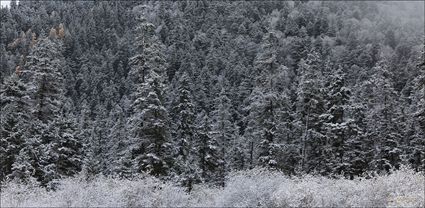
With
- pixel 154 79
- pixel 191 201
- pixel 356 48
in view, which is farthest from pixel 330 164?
pixel 356 48

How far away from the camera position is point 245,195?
580 inches

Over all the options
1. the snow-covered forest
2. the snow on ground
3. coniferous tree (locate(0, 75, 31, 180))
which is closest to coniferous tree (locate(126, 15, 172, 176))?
the snow-covered forest

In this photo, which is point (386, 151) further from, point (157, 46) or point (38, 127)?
point (38, 127)

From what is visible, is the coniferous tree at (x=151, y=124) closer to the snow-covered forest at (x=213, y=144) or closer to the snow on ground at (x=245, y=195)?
the snow-covered forest at (x=213, y=144)

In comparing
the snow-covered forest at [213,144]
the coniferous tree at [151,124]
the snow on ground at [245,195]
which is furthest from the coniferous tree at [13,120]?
the snow on ground at [245,195]

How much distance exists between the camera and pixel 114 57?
Answer: 7392 inches

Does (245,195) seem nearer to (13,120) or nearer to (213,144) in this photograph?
(13,120)

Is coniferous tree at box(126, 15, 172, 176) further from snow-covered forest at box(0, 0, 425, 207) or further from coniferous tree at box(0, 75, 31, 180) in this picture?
coniferous tree at box(0, 75, 31, 180)

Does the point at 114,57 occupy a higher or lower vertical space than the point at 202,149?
higher

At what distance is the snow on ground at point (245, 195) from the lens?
Result: 1334cm

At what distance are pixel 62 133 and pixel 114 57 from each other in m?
158

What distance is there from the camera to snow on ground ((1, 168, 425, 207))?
13344 mm

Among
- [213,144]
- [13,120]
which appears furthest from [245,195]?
[213,144]

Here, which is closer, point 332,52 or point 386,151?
point 386,151
